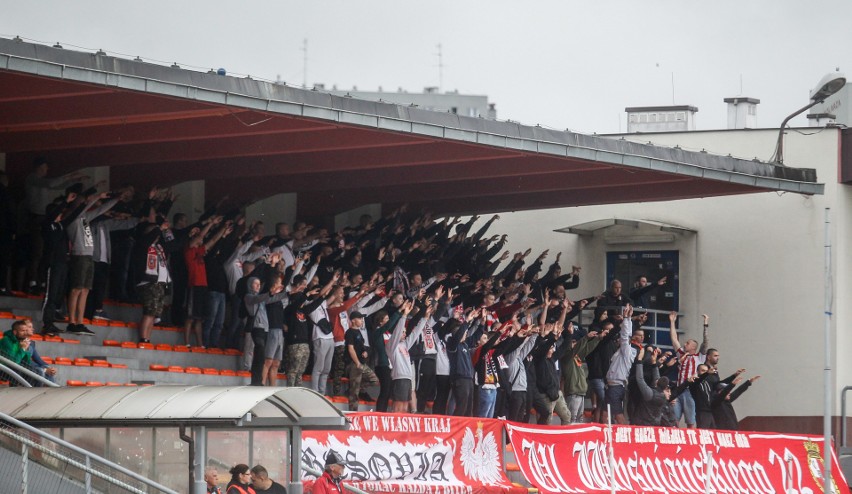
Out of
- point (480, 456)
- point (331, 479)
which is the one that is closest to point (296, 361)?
point (480, 456)

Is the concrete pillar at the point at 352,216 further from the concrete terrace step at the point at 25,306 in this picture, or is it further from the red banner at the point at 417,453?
the red banner at the point at 417,453

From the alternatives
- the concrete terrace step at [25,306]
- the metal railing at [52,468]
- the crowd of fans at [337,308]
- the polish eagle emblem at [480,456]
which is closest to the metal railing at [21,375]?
the metal railing at [52,468]

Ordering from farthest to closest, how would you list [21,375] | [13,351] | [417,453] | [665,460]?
[665,460], [417,453], [13,351], [21,375]

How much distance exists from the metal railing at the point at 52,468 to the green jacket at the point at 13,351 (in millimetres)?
1879

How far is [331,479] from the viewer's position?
13.8m

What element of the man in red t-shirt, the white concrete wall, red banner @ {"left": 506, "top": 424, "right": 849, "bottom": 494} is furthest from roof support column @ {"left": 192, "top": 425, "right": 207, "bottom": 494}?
the white concrete wall

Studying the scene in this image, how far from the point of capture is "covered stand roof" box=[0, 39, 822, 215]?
1641cm

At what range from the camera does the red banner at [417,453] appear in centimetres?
1634

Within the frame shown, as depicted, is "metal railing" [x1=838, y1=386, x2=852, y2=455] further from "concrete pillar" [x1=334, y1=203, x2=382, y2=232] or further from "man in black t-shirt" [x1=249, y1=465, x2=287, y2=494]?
"man in black t-shirt" [x1=249, y1=465, x2=287, y2=494]

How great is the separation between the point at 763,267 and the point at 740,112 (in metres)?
4.85

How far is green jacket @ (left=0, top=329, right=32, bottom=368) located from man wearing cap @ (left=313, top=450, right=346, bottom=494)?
3.34 m

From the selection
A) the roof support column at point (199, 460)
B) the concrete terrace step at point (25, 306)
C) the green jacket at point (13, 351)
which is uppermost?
the concrete terrace step at point (25, 306)

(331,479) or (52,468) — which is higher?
(52,468)

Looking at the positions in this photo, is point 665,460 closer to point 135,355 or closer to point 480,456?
point 480,456
